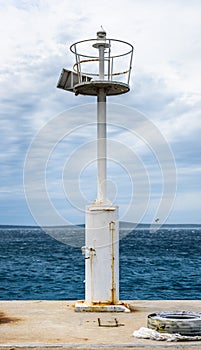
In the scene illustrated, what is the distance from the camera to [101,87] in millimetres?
13453

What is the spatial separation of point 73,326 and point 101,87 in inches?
200

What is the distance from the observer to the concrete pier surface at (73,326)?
9516mm

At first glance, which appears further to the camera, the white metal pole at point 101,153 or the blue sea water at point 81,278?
the blue sea water at point 81,278

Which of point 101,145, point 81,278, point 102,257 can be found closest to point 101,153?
point 101,145

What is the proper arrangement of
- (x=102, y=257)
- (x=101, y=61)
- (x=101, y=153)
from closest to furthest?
1. (x=102, y=257)
2. (x=101, y=153)
3. (x=101, y=61)

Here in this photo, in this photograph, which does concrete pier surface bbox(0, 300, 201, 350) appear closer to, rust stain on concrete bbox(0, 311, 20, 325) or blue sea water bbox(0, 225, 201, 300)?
rust stain on concrete bbox(0, 311, 20, 325)

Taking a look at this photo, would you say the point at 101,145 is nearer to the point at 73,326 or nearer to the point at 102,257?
the point at 102,257

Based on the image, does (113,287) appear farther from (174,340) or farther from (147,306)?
(174,340)

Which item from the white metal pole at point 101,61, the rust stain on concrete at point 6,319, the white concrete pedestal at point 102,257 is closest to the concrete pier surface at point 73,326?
the rust stain on concrete at point 6,319

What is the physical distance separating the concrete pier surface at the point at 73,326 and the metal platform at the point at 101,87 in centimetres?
464

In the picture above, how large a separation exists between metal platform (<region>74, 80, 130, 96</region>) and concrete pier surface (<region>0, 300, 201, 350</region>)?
15.2ft

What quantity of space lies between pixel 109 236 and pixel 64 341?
371 centimetres

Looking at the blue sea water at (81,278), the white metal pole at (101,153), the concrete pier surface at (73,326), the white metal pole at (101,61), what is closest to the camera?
the concrete pier surface at (73,326)

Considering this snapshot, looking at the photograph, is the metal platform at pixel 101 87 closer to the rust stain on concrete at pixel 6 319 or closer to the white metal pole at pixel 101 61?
the white metal pole at pixel 101 61
